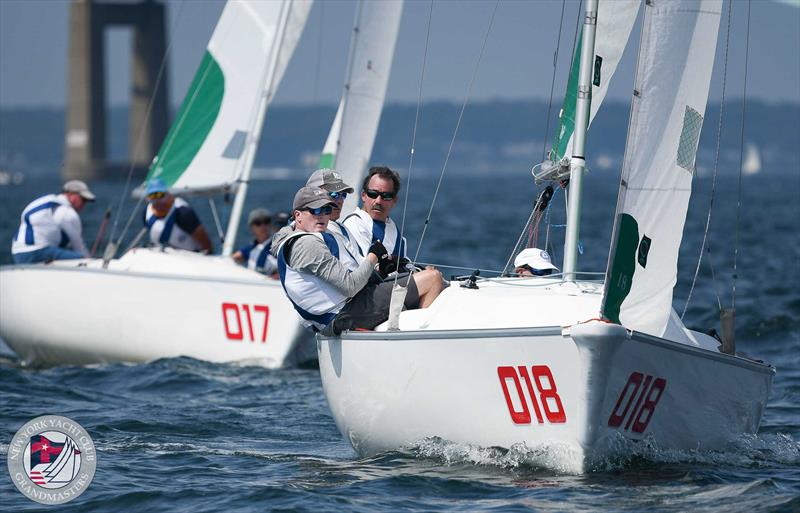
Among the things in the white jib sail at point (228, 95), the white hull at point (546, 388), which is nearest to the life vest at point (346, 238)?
the white hull at point (546, 388)

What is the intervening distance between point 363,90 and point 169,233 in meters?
1.82

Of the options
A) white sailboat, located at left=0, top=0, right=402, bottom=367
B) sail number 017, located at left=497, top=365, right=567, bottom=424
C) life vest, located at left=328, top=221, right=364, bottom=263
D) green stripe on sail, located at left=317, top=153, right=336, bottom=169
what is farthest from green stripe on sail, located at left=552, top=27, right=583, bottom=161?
green stripe on sail, located at left=317, top=153, right=336, bottom=169

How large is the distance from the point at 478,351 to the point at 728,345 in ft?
3.87

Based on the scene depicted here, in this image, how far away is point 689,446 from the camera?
5762 mm

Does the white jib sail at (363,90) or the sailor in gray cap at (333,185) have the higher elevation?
the white jib sail at (363,90)

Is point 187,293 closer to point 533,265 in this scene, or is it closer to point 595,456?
point 533,265

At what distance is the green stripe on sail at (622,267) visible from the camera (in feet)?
17.2

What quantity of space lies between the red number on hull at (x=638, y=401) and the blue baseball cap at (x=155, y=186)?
6.01 meters

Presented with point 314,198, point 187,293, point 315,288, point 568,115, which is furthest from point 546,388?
point 187,293

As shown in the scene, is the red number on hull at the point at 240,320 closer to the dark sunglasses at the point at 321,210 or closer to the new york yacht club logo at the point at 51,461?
the new york yacht club logo at the point at 51,461

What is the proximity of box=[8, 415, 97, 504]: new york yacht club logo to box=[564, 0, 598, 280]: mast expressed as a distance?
7.30ft

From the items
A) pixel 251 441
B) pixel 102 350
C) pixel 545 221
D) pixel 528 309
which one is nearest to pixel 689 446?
pixel 528 309

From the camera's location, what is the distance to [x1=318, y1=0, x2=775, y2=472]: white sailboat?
17.3 feet

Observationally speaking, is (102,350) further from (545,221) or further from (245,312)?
(545,221)
